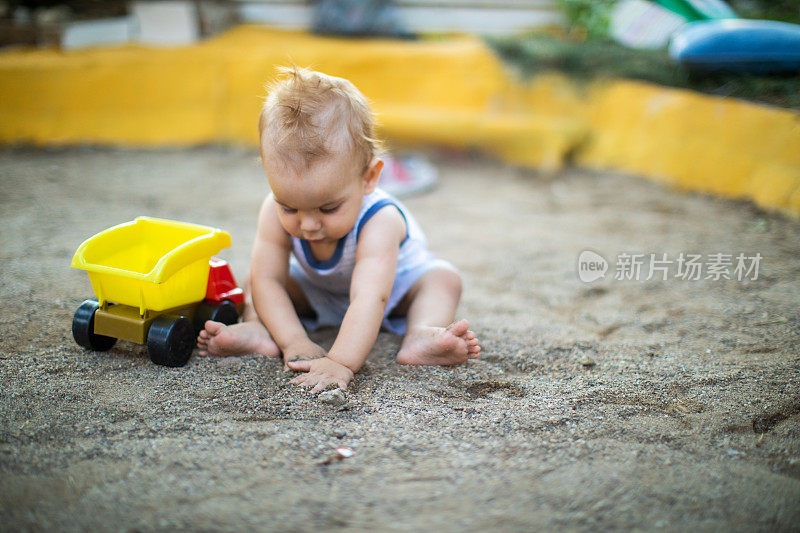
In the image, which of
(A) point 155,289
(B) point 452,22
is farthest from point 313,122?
(B) point 452,22

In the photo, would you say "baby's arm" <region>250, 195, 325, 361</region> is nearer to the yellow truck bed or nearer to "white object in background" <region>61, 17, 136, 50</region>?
the yellow truck bed

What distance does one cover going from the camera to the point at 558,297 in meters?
2.18

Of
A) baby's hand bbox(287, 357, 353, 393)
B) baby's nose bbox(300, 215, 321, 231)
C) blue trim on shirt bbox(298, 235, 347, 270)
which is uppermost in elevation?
baby's nose bbox(300, 215, 321, 231)

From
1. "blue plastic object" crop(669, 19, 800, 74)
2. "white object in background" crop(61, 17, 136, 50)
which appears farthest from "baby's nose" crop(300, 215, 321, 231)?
"white object in background" crop(61, 17, 136, 50)

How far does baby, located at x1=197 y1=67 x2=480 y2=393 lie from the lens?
57.9 inches

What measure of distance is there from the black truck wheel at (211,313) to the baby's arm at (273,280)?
8 centimetres

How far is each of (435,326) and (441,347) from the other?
0.14 meters

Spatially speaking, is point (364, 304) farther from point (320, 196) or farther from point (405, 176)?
point (405, 176)

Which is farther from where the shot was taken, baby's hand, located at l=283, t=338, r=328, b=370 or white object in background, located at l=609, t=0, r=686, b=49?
white object in background, located at l=609, t=0, r=686, b=49

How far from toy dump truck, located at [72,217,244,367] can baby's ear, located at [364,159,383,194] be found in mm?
375

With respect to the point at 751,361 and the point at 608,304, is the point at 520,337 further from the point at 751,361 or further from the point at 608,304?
the point at 751,361

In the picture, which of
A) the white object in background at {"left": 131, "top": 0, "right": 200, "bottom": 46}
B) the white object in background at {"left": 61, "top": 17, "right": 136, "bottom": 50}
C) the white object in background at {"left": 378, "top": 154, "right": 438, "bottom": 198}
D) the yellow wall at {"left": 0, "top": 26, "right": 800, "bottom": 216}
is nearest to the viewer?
the white object in background at {"left": 378, "top": 154, "right": 438, "bottom": 198}

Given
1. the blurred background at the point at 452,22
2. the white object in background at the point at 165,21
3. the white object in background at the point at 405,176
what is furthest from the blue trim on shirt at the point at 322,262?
the white object in background at the point at 165,21

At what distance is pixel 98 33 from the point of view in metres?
4.21
